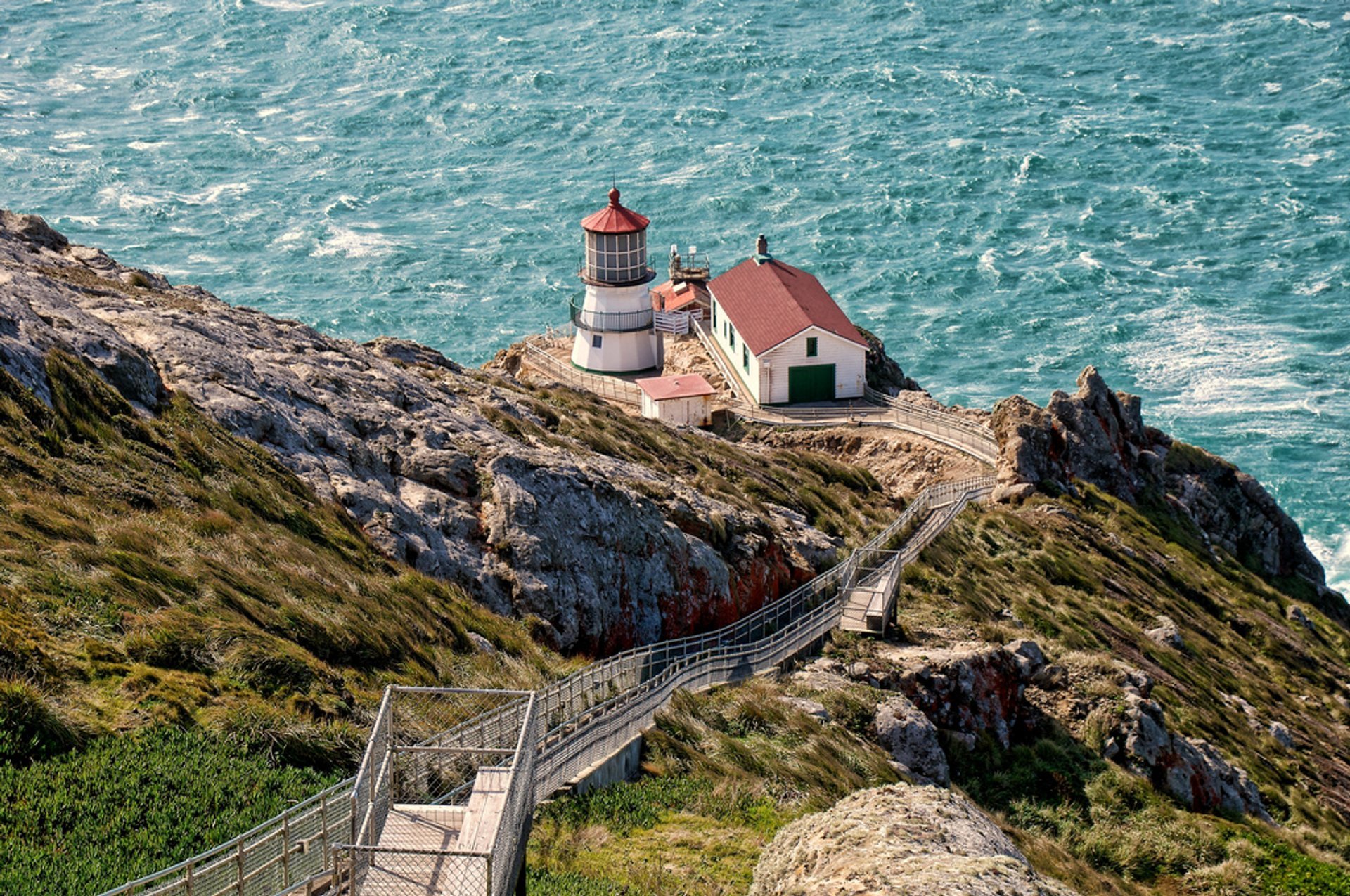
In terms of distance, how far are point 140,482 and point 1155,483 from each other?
40578 millimetres

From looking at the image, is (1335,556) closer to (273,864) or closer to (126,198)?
(273,864)

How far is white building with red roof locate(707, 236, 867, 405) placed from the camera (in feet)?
195

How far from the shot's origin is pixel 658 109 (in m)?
119

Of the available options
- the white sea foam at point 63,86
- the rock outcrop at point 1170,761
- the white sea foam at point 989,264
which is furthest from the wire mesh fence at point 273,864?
the white sea foam at point 63,86

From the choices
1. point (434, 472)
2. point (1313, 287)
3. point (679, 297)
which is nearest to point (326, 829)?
point (434, 472)

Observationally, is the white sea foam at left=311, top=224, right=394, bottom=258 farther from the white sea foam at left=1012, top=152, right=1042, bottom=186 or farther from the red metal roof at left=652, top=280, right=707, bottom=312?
the white sea foam at left=1012, top=152, right=1042, bottom=186

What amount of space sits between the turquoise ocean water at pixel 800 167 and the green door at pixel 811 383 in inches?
798

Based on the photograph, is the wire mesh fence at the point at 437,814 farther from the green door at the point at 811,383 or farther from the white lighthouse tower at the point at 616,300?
the white lighthouse tower at the point at 616,300

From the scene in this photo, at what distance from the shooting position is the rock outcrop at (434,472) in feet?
88.9

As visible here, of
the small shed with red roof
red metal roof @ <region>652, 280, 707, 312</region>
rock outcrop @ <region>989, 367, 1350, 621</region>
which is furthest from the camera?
red metal roof @ <region>652, 280, 707, 312</region>

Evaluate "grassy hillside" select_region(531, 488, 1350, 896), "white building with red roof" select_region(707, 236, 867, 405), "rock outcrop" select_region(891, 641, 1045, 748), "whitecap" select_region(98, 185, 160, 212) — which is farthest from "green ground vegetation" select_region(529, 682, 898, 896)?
"whitecap" select_region(98, 185, 160, 212)

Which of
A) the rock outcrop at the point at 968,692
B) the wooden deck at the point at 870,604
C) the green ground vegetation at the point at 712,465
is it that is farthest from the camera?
the green ground vegetation at the point at 712,465

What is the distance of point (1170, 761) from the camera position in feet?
98.6

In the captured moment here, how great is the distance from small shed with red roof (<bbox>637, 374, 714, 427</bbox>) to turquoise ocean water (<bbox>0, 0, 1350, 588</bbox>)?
81.4ft
